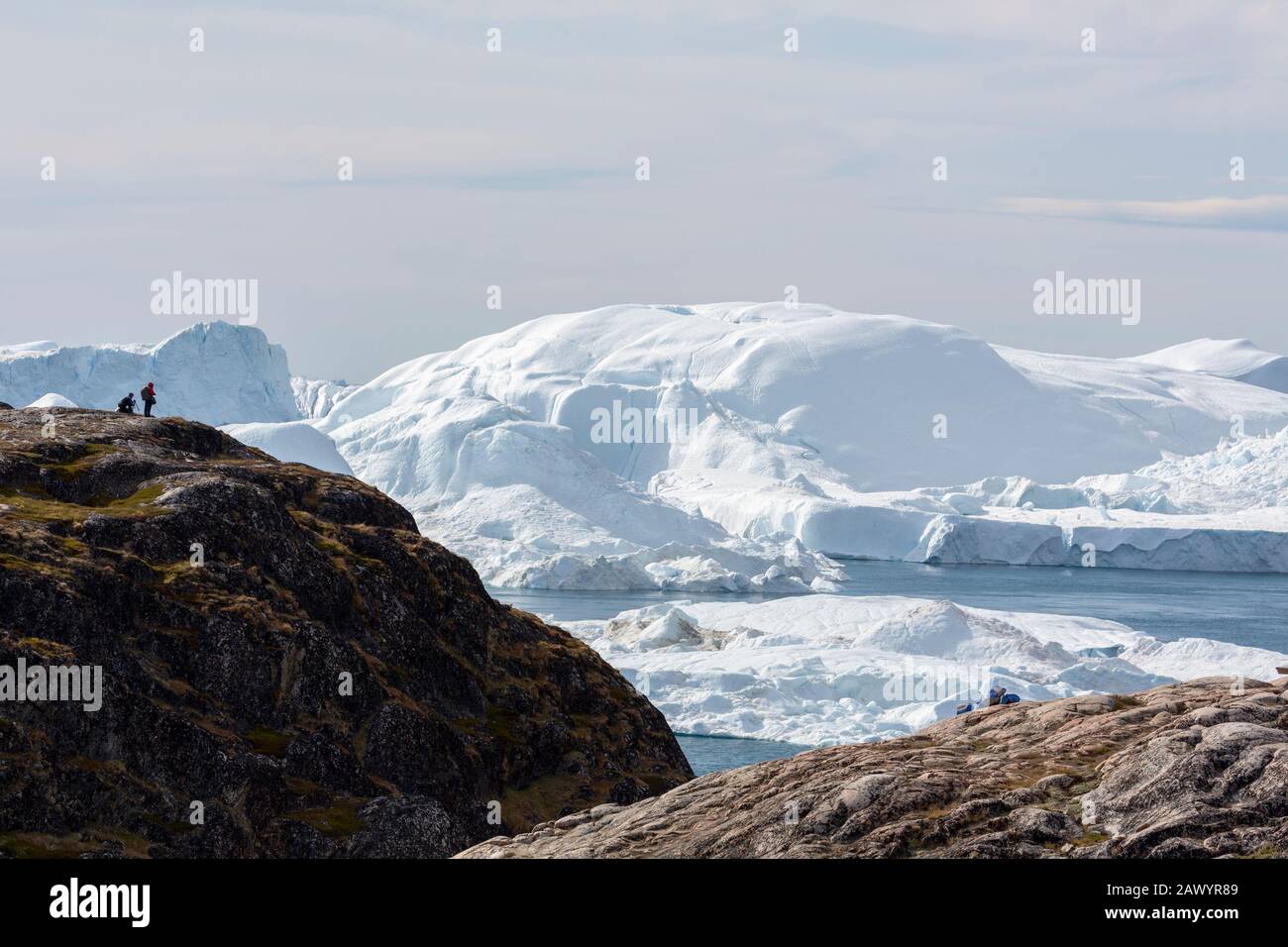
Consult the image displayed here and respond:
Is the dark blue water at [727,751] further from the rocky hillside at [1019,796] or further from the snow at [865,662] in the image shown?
the rocky hillside at [1019,796]

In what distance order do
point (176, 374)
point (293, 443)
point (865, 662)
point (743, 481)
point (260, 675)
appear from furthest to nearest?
point (176, 374) → point (743, 481) → point (293, 443) → point (865, 662) → point (260, 675)

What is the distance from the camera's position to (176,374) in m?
166

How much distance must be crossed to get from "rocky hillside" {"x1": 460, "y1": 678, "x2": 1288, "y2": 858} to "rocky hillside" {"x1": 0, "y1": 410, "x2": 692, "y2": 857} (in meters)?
10.9

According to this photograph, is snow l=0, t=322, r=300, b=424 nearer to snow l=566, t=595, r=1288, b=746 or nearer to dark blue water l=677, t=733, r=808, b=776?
snow l=566, t=595, r=1288, b=746

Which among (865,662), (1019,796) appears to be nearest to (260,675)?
(1019,796)

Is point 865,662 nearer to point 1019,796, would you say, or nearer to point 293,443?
point 1019,796

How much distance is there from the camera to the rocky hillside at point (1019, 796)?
14.8 m

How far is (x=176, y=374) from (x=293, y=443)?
51319mm

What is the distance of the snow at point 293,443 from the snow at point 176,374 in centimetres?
4230

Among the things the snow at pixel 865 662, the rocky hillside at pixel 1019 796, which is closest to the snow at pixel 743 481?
the snow at pixel 865 662

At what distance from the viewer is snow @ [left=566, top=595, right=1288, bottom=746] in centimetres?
5841

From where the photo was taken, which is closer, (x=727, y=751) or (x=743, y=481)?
(x=727, y=751)

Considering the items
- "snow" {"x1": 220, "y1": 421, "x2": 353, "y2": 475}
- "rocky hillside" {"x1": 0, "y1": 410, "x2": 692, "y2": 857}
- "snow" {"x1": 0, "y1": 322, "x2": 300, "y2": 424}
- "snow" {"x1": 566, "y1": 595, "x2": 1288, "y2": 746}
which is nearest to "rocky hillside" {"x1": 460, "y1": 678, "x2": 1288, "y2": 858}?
"rocky hillside" {"x1": 0, "y1": 410, "x2": 692, "y2": 857}
